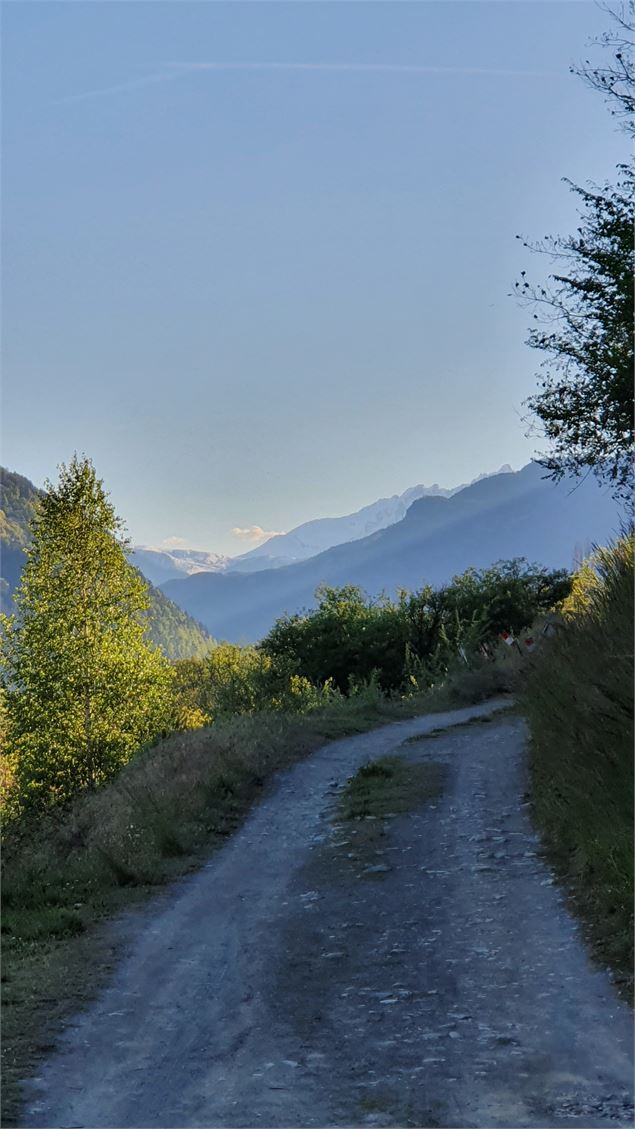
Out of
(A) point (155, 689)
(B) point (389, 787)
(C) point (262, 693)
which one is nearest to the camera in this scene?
(B) point (389, 787)

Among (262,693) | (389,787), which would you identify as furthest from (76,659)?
(389,787)

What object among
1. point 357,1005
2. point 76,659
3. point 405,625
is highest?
point 76,659

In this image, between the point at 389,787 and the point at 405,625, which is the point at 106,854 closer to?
the point at 389,787

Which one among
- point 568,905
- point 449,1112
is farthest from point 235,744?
point 449,1112

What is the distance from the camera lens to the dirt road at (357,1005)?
564cm

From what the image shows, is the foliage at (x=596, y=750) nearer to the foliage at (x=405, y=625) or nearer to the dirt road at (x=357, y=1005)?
the dirt road at (x=357, y=1005)

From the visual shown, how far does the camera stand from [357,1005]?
23.9ft

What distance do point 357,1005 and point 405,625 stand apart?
105ft

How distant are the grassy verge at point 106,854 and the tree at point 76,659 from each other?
10980 millimetres

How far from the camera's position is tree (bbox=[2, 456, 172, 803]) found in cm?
3366

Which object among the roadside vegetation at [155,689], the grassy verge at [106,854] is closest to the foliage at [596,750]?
the grassy verge at [106,854]

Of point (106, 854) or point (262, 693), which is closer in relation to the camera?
point (106, 854)

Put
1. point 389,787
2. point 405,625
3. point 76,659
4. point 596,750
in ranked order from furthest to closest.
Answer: point 405,625, point 76,659, point 389,787, point 596,750

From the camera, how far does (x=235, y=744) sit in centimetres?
1934
